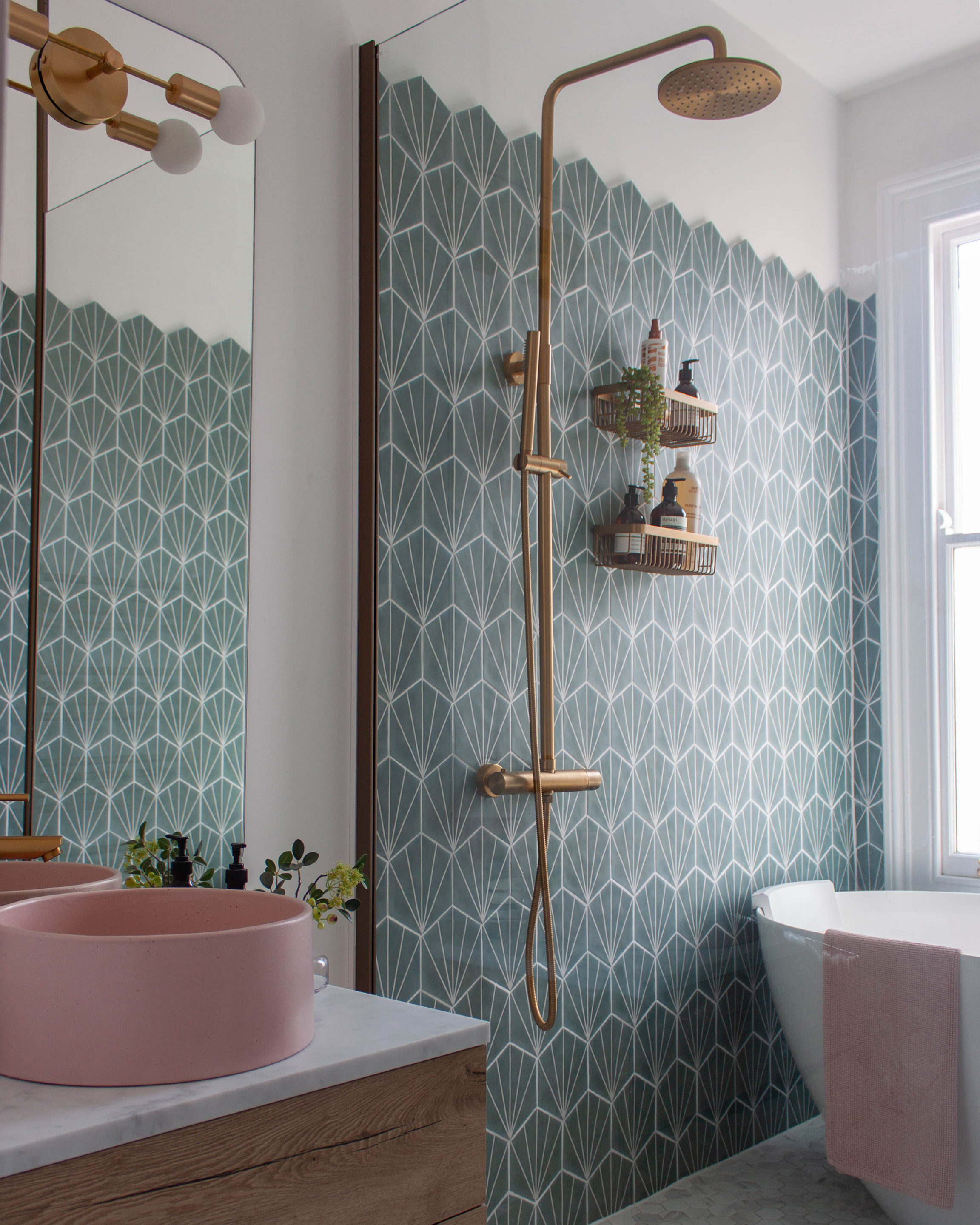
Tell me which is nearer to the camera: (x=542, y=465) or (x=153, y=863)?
(x=153, y=863)

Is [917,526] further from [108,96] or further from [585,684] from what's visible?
[108,96]

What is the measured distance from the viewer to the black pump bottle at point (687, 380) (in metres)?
2.15

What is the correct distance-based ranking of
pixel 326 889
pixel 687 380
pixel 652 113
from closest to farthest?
pixel 326 889
pixel 652 113
pixel 687 380

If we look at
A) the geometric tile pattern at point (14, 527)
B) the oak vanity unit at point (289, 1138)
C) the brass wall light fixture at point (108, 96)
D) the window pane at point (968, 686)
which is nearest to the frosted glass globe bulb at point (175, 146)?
the brass wall light fixture at point (108, 96)

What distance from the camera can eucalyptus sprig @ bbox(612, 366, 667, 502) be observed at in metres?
2.19

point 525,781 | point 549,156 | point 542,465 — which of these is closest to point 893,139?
point 549,156

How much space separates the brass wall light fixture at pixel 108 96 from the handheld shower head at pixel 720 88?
0.83m

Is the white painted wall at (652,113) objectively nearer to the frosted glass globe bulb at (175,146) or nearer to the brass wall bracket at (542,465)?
the brass wall bracket at (542,465)

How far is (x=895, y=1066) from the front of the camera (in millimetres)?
1751

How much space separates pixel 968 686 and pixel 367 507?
43.7 inches

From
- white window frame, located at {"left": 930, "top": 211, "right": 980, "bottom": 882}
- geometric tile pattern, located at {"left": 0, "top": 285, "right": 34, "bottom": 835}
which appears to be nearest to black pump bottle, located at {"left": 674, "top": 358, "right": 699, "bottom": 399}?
white window frame, located at {"left": 930, "top": 211, "right": 980, "bottom": 882}

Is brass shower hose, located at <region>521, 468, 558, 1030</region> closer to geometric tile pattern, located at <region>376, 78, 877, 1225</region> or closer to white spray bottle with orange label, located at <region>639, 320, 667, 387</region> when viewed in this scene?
geometric tile pattern, located at <region>376, 78, 877, 1225</region>

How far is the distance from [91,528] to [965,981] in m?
1.56

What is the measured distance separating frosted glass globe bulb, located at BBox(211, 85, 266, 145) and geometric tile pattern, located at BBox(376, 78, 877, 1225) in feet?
1.85
